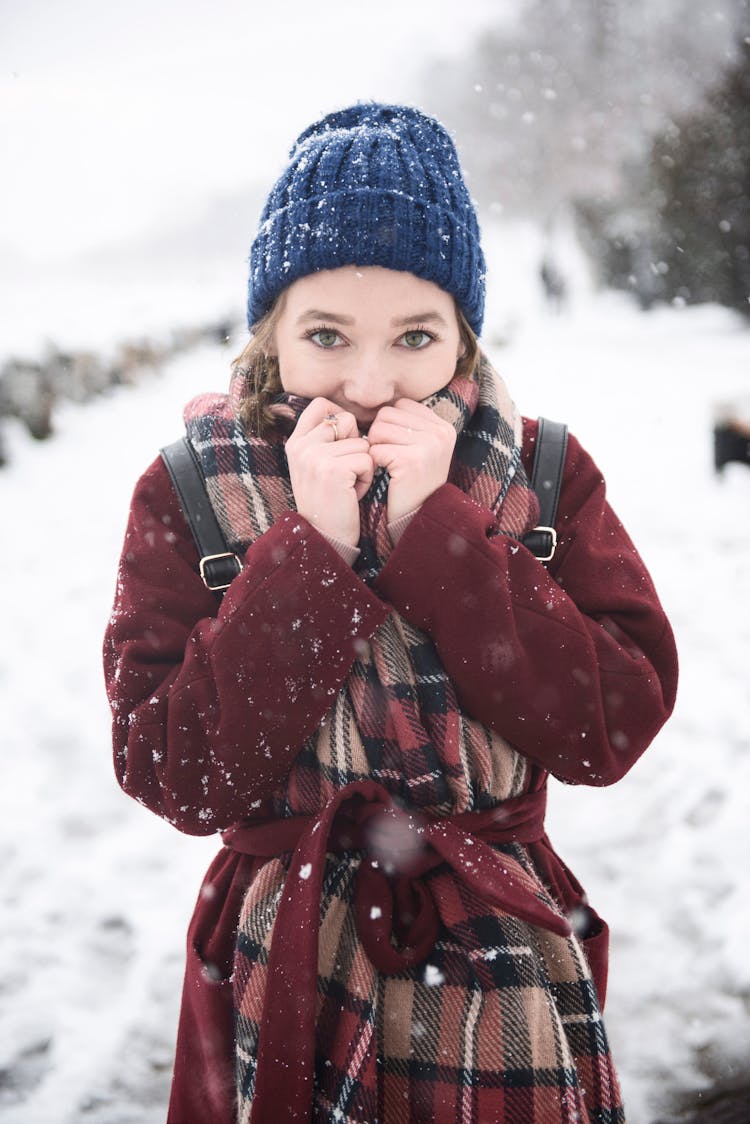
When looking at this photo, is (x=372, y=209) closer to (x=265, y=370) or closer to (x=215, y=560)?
(x=265, y=370)

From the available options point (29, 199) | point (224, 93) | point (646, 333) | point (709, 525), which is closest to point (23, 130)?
point (29, 199)

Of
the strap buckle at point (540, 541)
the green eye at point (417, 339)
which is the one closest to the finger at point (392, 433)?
the green eye at point (417, 339)

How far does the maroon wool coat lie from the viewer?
3.67ft

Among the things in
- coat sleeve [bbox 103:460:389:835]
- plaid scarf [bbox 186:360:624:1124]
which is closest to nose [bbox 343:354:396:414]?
plaid scarf [bbox 186:360:624:1124]

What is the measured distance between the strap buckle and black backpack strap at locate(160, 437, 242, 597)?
484 millimetres


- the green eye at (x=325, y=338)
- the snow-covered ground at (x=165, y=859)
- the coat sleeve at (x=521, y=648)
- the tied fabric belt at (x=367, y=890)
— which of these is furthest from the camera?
the snow-covered ground at (x=165, y=859)

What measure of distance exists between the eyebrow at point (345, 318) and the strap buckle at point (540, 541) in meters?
0.39

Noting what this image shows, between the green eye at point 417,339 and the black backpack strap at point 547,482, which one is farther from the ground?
the green eye at point 417,339

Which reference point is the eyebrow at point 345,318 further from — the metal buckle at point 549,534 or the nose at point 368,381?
the metal buckle at point 549,534

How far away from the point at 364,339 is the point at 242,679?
57cm

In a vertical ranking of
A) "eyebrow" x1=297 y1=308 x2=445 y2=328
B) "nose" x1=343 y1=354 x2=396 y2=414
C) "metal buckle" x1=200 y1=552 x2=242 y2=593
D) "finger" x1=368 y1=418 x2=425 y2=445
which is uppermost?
"eyebrow" x1=297 y1=308 x2=445 y2=328

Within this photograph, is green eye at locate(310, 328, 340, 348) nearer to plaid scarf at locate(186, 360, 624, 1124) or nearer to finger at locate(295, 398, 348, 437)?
finger at locate(295, 398, 348, 437)

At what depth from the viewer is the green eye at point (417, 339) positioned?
128cm

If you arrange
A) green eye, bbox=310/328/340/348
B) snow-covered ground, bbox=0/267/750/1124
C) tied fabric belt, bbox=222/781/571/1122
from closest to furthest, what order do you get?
tied fabric belt, bbox=222/781/571/1122 → green eye, bbox=310/328/340/348 → snow-covered ground, bbox=0/267/750/1124
